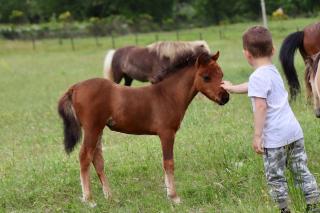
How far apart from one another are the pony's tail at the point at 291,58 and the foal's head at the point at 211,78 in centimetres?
481

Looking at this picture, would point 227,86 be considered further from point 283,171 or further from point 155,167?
point 155,167

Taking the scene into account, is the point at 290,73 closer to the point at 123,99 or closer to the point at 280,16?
the point at 123,99

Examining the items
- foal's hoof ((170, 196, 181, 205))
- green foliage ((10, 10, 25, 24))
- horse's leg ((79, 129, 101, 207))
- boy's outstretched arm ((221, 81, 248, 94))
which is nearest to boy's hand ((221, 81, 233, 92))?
boy's outstretched arm ((221, 81, 248, 94))

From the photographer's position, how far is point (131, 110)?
5.85 meters

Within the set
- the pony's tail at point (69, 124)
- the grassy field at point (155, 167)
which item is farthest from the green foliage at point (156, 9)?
the pony's tail at point (69, 124)

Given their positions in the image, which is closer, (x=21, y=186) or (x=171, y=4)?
(x=21, y=186)

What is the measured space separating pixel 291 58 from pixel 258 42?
225 inches

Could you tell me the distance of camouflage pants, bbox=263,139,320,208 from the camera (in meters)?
4.86

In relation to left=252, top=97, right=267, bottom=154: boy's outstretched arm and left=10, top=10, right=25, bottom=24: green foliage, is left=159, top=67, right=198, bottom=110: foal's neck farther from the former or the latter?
left=10, top=10, right=25, bottom=24: green foliage

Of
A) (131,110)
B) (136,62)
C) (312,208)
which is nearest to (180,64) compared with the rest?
(131,110)

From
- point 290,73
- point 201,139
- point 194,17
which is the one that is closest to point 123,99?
point 201,139

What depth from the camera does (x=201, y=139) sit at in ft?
26.3

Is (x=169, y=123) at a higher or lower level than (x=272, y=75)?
lower

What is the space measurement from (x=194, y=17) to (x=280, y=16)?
13.6 meters
